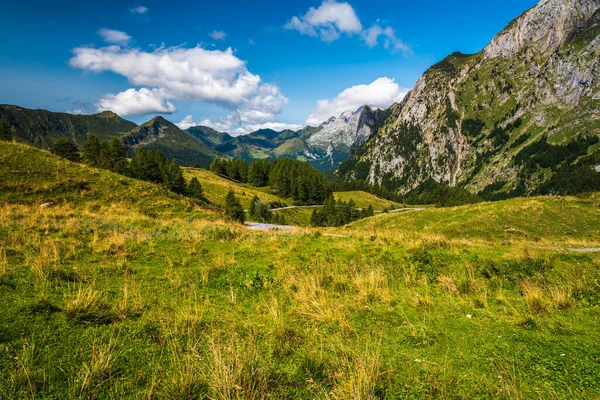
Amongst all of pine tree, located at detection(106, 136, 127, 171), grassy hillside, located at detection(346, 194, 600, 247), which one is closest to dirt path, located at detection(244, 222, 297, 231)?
grassy hillside, located at detection(346, 194, 600, 247)

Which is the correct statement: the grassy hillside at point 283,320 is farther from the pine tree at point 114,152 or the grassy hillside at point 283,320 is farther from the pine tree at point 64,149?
the pine tree at point 114,152

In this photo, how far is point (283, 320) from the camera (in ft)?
21.1

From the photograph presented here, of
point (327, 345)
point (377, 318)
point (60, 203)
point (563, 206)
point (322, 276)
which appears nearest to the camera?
point (327, 345)

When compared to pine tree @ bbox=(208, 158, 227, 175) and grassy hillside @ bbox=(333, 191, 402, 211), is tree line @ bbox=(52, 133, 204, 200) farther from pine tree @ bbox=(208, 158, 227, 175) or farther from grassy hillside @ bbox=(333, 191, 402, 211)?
grassy hillside @ bbox=(333, 191, 402, 211)

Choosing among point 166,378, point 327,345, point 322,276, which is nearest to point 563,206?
point 322,276

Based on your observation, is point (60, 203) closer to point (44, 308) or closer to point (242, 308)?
point (44, 308)

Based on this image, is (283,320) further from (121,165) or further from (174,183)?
(121,165)

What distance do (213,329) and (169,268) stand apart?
16.4 ft

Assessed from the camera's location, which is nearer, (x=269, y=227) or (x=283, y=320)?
(x=283, y=320)

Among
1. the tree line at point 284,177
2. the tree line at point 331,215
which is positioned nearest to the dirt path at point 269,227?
the tree line at point 331,215

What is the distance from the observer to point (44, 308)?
5777 millimetres

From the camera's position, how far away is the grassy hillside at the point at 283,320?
415 centimetres

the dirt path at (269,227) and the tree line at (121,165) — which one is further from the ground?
the tree line at (121,165)

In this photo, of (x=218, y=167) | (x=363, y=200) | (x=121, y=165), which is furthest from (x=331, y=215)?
(x=218, y=167)
